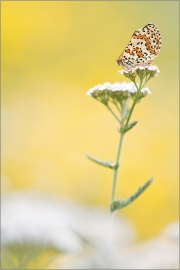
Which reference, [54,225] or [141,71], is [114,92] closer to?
[141,71]

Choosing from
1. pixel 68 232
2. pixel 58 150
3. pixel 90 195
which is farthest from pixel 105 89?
pixel 58 150

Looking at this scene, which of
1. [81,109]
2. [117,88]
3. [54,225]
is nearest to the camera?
[54,225]

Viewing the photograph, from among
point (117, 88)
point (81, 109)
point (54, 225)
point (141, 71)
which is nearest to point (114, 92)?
point (117, 88)

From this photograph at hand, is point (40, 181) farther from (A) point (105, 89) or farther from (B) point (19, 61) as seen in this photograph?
(B) point (19, 61)

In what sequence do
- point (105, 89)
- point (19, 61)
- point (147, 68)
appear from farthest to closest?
point (19, 61) → point (105, 89) → point (147, 68)

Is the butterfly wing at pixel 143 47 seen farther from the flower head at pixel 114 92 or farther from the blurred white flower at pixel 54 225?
the blurred white flower at pixel 54 225

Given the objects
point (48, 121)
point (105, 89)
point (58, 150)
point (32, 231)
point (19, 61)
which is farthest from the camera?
point (19, 61)

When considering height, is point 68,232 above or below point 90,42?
below
